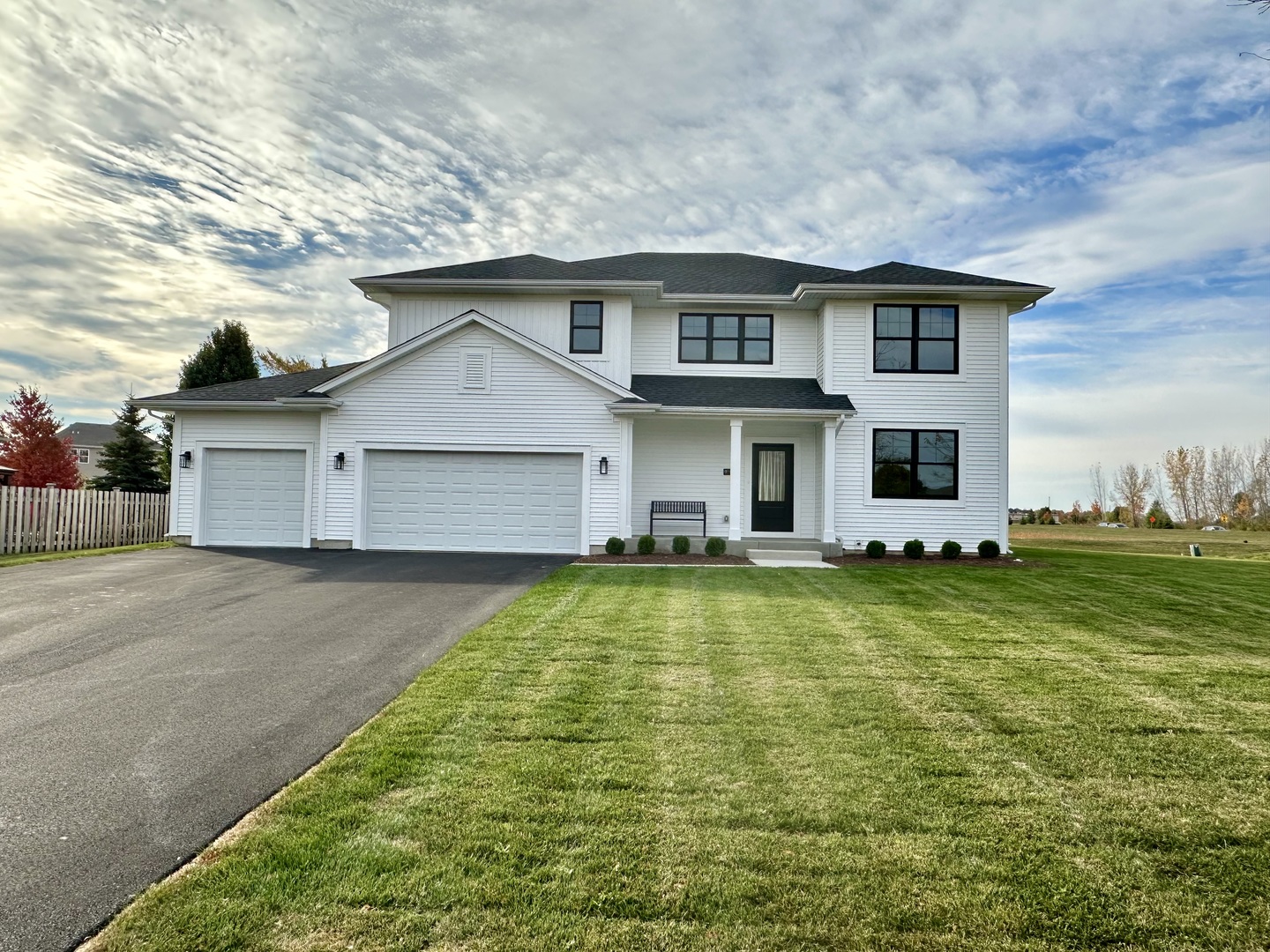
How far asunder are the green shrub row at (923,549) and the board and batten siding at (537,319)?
7147 mm

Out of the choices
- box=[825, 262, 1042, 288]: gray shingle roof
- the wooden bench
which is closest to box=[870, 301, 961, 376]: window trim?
box=[825, 262, 1042, 288]: gray shingle roof

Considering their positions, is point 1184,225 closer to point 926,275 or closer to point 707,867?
point 926,275

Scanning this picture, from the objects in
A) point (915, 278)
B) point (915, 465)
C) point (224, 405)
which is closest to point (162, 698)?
point (224, 405)

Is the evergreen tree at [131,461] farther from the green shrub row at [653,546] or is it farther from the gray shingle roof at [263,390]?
the green shrub row at [653,546]

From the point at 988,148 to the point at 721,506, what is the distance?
33.6ft

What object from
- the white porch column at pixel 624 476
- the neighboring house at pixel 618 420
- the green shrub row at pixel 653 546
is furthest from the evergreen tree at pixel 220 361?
the green shrub row at pixel 653 546

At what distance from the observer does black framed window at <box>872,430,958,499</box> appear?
16.0m

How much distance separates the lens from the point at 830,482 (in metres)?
15.8

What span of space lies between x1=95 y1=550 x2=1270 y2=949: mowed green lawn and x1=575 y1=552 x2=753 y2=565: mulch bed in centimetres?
701

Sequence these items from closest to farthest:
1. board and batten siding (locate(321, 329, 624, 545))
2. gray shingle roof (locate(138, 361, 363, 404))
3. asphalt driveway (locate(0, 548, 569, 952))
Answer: asphalt driveway (locate(0, 548, 569, 952))
board and batten siding (locate(321, 329, 624, 545))
gray shingle roof (locate(138, 361, 363, 404))

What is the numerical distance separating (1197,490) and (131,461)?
58917 millimetres

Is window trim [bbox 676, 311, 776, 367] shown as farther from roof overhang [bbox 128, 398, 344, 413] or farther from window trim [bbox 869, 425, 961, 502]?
roof overhang [bbox 128, 398, 344, 413]

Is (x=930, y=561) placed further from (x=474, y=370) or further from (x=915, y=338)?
(x=474, y=370)

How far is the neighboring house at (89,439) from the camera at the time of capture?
189 ft
